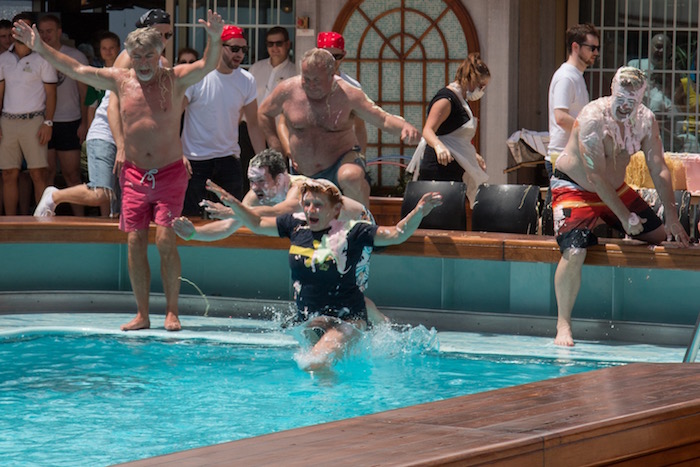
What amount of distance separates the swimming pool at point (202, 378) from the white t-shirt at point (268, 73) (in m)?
3.55

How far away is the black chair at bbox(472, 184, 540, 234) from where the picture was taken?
9.40 m

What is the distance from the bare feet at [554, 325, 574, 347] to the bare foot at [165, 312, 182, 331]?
2564mm

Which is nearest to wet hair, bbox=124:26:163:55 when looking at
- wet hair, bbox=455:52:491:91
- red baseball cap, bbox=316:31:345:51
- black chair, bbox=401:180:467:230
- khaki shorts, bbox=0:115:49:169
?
red baseball cap, bbox=316:31:345:51

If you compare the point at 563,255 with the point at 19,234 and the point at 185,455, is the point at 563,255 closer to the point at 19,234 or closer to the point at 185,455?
the point at 19,234

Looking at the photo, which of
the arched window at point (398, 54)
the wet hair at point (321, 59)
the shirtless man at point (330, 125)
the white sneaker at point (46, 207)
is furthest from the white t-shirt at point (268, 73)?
the wet hair at point (321, 59)

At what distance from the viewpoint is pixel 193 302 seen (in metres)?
9.77

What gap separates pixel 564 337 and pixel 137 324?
2.88 metres

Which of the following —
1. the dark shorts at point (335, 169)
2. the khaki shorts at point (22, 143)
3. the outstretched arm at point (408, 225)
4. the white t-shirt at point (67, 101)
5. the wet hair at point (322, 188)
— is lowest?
the outstretched arm at point (408, 225)

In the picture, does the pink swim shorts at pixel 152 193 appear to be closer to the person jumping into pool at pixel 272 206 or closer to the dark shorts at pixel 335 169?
the person jumping into pool at pixel 272 206

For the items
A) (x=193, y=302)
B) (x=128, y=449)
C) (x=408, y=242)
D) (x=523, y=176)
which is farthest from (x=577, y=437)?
(x=523, y=176)

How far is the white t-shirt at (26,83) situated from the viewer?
1168cm

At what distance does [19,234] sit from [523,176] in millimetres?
5689

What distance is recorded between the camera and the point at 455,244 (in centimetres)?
882

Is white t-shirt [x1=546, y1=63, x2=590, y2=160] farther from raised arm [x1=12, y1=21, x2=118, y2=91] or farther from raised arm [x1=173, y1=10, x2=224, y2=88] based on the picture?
raised arm [x1=12, y1=21, x2=118, y2=91]
